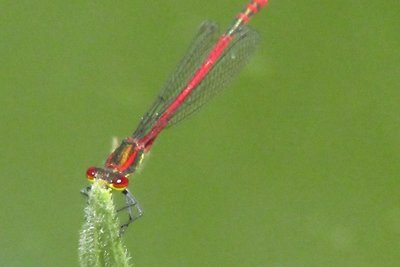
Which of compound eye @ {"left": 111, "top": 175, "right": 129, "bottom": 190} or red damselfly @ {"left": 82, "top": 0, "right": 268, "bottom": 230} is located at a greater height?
red damselfly @ {"left": 82, "top": 0, "right": 268, "bottom": 230}

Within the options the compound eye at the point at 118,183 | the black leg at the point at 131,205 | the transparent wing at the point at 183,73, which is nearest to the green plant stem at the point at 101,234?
the compound eye at the point at 118,183

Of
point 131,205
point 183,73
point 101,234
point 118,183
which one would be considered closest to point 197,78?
point 183,73

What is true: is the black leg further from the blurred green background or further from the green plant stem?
the green plant stem

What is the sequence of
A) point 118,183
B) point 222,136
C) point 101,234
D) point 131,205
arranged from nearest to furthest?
point 101,234, point 118,183, point 131,205, point 222,136

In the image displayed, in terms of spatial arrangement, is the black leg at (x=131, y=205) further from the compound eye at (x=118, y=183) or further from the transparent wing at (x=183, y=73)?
the transparent wing at (x=183, y=73)

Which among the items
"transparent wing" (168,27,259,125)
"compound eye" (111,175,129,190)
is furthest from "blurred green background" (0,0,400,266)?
"compound eye" (111,175,129,190)

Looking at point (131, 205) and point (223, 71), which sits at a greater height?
point (223, 71)

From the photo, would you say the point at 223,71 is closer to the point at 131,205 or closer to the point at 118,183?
the point at 131,205
